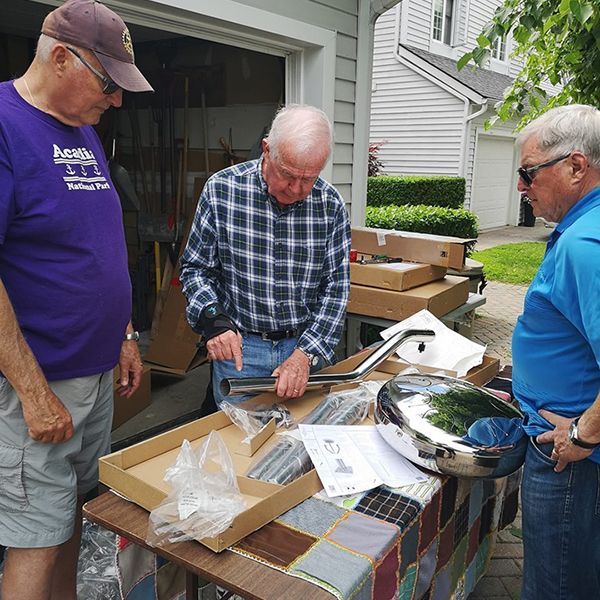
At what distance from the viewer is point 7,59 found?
4734 mm

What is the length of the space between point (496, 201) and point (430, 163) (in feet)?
8.20

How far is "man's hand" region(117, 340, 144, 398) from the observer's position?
190 centimetres

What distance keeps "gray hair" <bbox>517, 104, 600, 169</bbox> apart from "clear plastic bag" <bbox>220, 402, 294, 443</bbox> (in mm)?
1049

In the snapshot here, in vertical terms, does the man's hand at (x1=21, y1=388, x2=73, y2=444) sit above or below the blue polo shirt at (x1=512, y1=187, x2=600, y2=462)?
below

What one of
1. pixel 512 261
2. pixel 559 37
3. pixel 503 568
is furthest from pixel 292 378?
pixel 512 261

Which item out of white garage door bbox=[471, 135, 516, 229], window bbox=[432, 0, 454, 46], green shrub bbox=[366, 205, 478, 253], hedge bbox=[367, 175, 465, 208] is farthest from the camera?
window bbox=[432, 0, 454, 46]

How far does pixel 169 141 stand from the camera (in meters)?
5.24

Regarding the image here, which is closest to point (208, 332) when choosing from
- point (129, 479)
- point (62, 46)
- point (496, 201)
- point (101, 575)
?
point (129, 479)

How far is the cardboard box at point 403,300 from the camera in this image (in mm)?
3406

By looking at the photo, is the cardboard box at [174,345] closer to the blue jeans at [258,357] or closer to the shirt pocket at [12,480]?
the blue jeans at [258,357]

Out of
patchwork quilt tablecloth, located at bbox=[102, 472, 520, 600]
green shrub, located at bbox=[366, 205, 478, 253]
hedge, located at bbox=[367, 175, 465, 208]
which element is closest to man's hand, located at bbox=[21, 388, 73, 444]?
patchwork quilt tablecloth, located at bbox=[102, 472, 520, 600]

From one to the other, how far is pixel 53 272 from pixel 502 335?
19.4 ft

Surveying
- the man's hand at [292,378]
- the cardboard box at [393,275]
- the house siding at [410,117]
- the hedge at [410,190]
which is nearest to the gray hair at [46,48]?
the man's hand at [292,378]

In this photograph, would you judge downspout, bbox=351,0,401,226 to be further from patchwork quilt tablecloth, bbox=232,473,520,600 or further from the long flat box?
the long flat box
